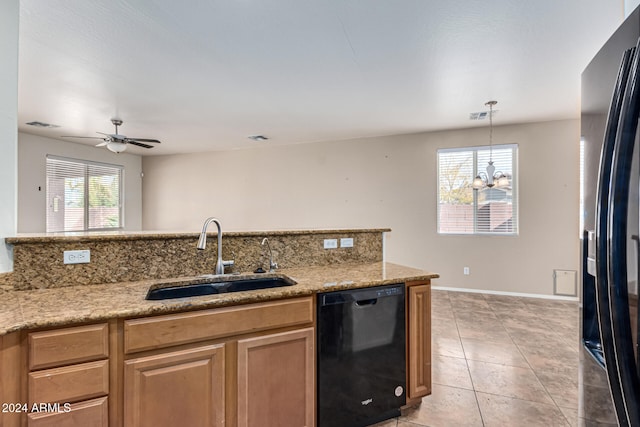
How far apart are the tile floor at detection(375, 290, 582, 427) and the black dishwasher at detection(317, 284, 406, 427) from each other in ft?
0.88

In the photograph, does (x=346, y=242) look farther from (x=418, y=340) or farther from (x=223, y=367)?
(x=223, y=367)

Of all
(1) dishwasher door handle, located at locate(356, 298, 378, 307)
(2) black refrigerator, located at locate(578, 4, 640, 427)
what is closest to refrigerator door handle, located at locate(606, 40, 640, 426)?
(2) black refrigerator, located at locate(578, 4, 640, 427)

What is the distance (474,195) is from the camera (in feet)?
17.0

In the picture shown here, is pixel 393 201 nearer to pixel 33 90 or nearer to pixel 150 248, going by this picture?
pixel 150 248

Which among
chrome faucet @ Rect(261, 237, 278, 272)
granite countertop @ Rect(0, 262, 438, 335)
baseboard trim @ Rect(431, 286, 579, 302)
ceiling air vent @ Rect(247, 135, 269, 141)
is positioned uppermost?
ceiling air vent @ Rect(247, 135, 269, 141)

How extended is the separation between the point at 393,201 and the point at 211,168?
4.04 metres

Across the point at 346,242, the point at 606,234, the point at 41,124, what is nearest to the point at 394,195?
the point at 346,242

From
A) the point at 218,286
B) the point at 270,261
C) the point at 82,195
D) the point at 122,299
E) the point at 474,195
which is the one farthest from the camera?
the point at 82,195

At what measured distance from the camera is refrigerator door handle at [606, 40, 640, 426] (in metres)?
0.67

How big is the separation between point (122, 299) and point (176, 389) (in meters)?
0.49

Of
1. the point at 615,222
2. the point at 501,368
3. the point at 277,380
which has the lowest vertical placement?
the point at 501,368

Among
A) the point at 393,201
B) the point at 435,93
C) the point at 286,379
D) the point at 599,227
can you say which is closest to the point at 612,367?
the point at 599,227

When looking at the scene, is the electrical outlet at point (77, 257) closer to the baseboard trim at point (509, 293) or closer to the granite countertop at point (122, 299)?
the granite countertop at point (122, 299)

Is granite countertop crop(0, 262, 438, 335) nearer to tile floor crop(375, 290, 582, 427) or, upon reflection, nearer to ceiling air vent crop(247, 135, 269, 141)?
tile floor crop(375, 290, 582, 427)
